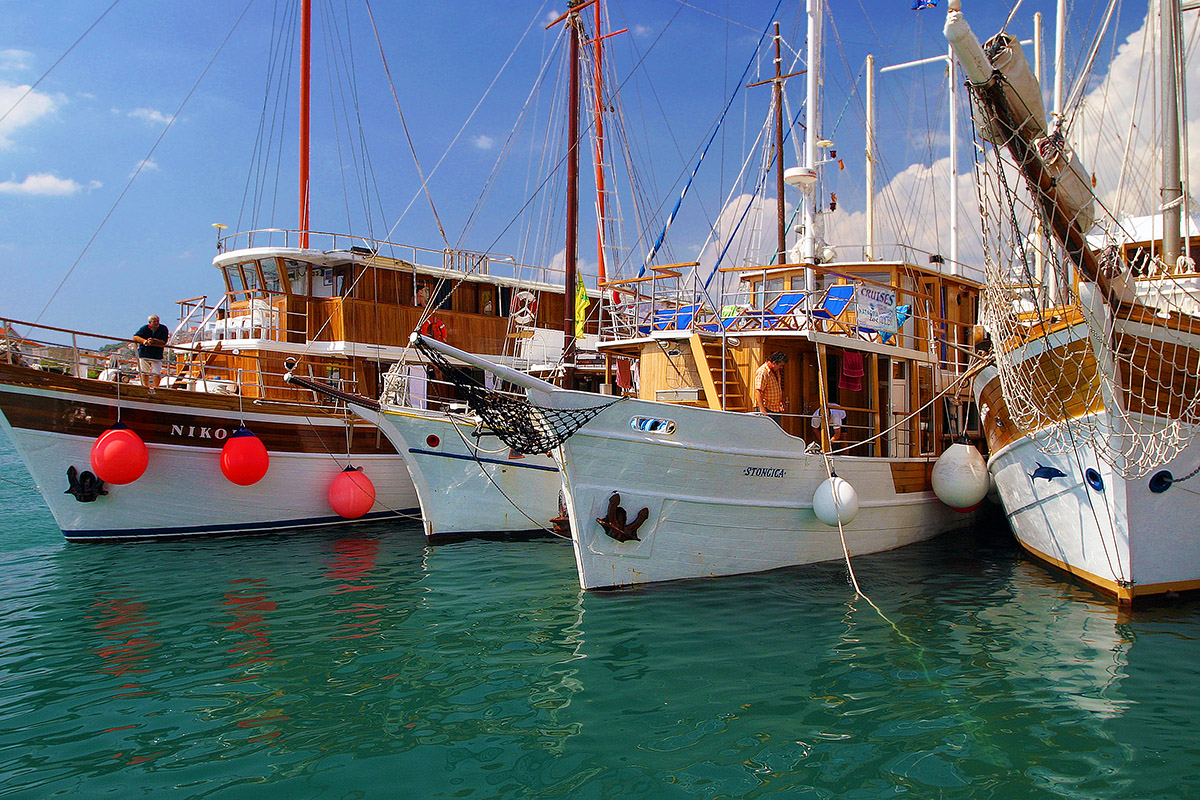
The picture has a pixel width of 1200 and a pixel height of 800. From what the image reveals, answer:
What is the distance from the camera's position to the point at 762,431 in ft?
32.1

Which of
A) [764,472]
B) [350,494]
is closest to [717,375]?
[764,472]

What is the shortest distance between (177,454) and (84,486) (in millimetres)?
1520

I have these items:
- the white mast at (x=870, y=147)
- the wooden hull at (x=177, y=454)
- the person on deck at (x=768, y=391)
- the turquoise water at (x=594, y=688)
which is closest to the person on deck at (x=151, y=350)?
the wooden hull at (x=177, y=454)

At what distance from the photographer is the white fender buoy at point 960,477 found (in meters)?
11.4

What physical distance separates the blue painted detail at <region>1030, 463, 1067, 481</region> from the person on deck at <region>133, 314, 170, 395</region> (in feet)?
47.3

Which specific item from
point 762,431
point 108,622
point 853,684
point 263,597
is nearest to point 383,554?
point 263,597

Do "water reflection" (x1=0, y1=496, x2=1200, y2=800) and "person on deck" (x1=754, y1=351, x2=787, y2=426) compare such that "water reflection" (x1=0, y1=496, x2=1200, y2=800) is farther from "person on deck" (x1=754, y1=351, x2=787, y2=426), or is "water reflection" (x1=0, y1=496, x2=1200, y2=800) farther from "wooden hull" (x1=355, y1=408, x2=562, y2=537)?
"wooden hull" (x1=355, y1=408, x2=562, y2=537)

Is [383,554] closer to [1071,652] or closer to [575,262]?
[575,262]

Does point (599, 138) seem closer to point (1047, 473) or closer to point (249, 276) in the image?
point (249, 276)

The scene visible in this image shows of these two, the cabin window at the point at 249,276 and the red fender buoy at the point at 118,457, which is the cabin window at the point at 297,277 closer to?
the cabin window at the point at 249,276

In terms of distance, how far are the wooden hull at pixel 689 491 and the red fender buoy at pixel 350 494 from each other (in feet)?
24.2

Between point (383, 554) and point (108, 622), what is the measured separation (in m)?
4.51

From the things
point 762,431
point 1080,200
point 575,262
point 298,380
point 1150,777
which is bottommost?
point 1150,777

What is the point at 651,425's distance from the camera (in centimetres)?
930
